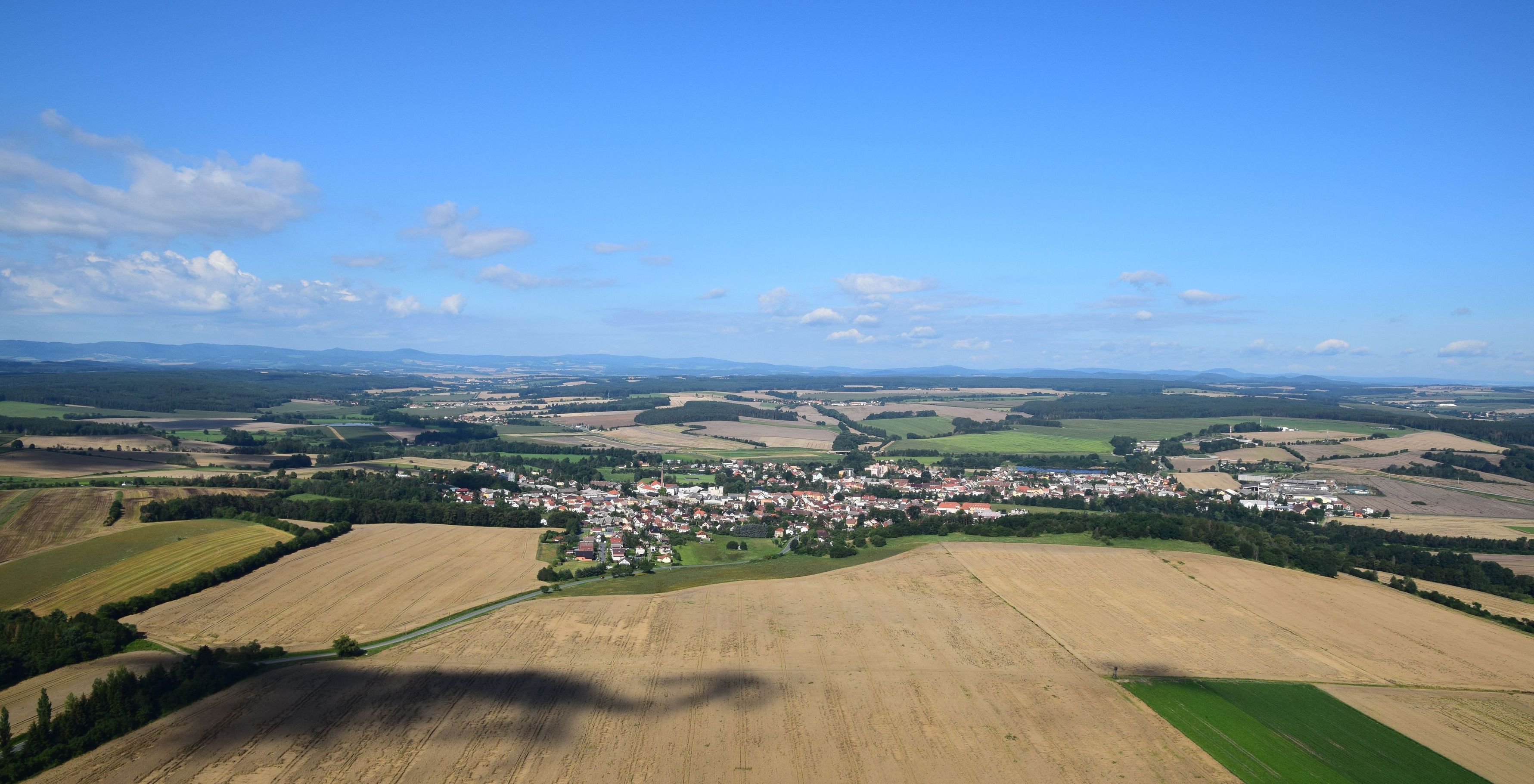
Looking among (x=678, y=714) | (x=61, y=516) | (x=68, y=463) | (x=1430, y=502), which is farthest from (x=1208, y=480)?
(x=68, y=463)

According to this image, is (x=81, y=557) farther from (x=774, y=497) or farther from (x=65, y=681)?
(x=774, y=497)

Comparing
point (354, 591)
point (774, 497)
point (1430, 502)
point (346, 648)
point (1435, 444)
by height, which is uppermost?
point (1435, 444)

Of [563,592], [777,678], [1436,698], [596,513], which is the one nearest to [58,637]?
[563,592]

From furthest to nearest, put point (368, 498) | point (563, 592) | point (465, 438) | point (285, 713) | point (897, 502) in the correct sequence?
1. point (465, 438)
2. point (897, 502)
3. point (368, 498)
4. point (563, 592)
5. point (285, 713)

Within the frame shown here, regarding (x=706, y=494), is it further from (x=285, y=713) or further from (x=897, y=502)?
(x=285, y=713)

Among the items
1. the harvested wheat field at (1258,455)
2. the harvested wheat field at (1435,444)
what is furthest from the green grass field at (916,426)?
the harvested wheat field at (1435,444)
